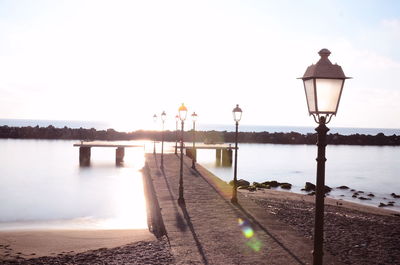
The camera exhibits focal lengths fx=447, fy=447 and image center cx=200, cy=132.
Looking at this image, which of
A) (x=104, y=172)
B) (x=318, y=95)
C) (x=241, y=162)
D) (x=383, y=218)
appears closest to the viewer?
(x=318, y=95)

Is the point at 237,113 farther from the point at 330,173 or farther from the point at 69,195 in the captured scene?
the point at 330,173

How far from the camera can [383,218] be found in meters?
18.9

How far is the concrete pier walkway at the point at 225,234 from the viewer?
8.89 m

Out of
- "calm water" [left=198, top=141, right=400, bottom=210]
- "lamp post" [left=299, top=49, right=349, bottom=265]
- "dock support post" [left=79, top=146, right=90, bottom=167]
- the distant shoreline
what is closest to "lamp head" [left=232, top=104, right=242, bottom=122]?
"lamp post" [left=299, top=49, right=349, bottom=265]

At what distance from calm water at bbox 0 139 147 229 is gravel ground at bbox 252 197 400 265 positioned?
5659 millimetres

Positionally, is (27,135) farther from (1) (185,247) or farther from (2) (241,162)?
→ (1) (185,247)

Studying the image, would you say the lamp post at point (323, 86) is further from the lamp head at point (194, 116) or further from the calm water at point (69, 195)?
the lamp head at point (194, 116)

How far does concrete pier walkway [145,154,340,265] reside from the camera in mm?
8891

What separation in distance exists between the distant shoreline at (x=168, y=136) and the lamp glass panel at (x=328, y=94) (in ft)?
198

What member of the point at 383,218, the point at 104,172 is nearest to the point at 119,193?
the point at 104,172

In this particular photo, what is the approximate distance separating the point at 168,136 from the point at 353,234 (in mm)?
69092

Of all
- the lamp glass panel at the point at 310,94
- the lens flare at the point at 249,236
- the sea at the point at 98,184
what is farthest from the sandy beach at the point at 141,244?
the lamp glass panel at the point at 310,94

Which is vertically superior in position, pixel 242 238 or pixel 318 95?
pixel 318 95

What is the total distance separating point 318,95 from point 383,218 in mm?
15487
